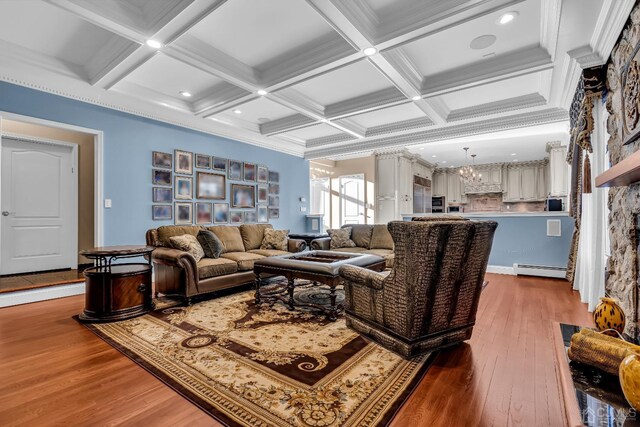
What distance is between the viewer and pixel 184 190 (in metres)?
5.34

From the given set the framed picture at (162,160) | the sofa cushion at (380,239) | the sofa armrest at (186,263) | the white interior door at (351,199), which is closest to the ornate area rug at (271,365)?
the sofa armrest at (186,263)

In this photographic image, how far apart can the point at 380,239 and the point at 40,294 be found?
4622 mm

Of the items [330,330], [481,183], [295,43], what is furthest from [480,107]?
[481,183]

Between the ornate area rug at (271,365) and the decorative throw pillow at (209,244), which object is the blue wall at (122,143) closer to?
the decorative throw pillow at (209,244)

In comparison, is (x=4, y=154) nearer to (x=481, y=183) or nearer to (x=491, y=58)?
(x=491, y=58)

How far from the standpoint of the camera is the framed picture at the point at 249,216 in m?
6.44

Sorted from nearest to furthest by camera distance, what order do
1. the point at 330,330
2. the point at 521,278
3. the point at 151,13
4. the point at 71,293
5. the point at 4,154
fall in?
the point at 330,330 < the point at 151,13 < the point at 71,293 < the point at 4,154 < the point at 521,278

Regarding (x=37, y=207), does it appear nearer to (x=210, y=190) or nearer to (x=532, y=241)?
(x=210, y=190)

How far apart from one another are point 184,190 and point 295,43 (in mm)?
3217

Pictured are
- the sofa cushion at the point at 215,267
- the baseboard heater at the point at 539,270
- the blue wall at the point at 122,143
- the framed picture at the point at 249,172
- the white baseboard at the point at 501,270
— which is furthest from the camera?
the framed picture at the point at 249,172

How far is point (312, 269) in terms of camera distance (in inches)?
117

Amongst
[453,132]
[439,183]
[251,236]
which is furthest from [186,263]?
[439,183]

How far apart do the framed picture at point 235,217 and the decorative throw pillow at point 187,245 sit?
2414 millimetres

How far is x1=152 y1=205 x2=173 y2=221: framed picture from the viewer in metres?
4.95
